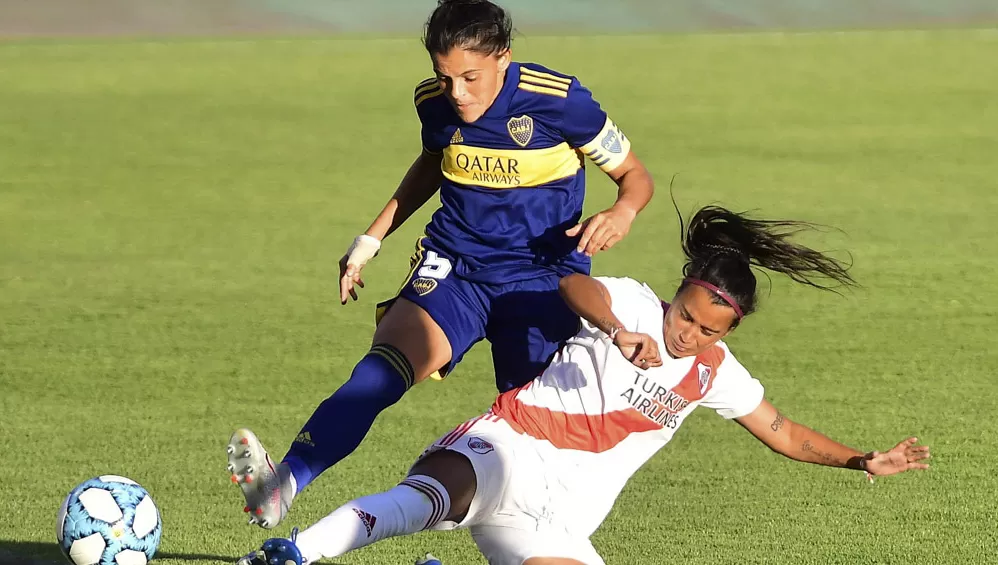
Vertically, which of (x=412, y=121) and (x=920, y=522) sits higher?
(x=920, y=522)

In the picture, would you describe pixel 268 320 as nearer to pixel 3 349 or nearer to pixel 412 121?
pixel 3 349

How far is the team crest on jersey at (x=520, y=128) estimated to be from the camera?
15.0 feet

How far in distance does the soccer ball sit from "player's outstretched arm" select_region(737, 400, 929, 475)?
6.24 ft

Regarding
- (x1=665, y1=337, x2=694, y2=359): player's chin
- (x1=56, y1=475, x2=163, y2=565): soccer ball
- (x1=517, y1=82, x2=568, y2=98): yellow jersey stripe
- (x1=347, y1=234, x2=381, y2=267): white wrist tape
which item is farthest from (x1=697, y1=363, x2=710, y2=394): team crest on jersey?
(x1=56, y1=475, x2=163, y2=565): soccer ball

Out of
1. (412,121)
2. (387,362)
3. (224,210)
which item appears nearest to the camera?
(387,362)

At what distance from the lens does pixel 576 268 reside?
15.7 feet

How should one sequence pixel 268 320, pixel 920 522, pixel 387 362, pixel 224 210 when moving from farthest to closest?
1. pixel 224 210
2. pixel 268 320
3. pixel 920 522
4. pixel 387 362

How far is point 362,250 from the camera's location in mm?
4605

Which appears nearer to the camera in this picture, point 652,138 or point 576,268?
point 576,268

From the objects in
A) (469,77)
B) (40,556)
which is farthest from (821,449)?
(40,556)

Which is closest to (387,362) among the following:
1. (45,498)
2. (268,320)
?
Answer: (45,498)

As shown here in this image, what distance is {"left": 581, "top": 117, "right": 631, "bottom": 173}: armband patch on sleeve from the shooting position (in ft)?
→ 15.3

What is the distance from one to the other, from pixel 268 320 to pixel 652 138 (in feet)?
23.0

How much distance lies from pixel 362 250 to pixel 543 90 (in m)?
0.79
